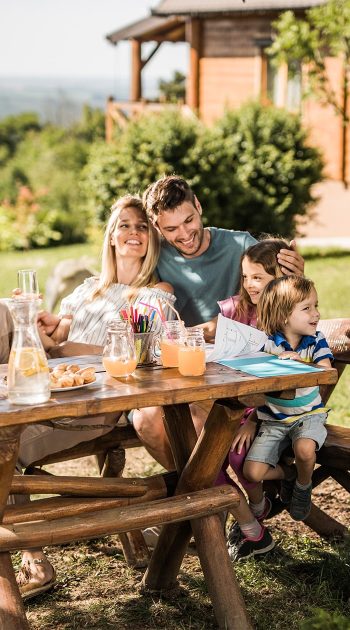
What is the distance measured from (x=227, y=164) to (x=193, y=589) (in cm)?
1092

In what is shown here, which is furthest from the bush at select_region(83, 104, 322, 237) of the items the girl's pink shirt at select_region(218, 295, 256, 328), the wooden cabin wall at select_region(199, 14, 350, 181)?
the girl's pink shirt at select_region(218, 295, 256, 328)

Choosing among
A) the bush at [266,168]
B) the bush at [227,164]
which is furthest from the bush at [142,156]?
the bush at [266,168]

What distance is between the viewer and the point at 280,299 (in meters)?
3.74

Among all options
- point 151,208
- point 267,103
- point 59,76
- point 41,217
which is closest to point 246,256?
point 151,208

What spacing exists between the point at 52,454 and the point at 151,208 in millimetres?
1271

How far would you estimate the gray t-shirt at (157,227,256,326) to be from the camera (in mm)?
4773

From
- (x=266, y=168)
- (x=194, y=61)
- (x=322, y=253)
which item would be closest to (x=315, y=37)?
(x=266, y=168)

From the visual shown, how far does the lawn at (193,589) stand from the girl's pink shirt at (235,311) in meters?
1.01

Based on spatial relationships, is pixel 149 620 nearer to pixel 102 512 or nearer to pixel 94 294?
pixel 102 512

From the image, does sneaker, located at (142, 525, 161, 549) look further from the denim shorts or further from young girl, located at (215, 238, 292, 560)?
the denim shorts

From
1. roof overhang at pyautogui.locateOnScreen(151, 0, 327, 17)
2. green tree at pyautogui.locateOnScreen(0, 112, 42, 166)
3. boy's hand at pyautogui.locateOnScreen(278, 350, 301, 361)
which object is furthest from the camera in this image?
green tree at pyautogui.locateOnScreen(0, 112, 42, 166)

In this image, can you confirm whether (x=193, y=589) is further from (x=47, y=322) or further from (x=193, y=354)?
(x=47, y=322)

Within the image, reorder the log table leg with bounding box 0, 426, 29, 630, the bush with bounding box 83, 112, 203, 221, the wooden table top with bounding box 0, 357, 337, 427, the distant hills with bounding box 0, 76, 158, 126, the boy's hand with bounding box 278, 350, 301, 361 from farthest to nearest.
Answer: the distant hills with bounding box 0, 76, 158, 126 < the bush with bounding box 83, 112, 203, 221 < the boy's hand with bounding box 278, 350, 301, 361 < the log table leg with bounding box 0, 426, 29, 630 < the wooden table top with bounding box 0, 357, 337, 427

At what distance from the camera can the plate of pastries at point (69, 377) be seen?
10.2ft
